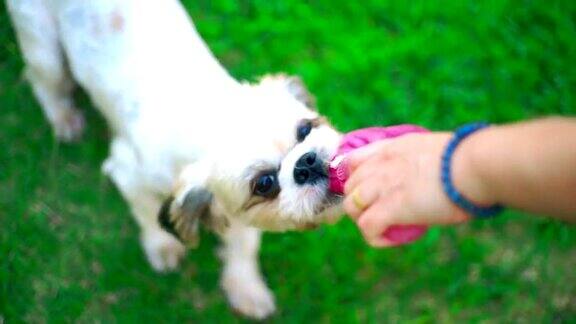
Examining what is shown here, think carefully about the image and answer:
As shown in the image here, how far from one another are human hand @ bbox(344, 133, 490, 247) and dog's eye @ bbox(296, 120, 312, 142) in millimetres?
576

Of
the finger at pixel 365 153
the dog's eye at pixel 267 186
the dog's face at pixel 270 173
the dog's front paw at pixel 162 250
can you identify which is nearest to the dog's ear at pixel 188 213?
the dog's face at pixel 270 173

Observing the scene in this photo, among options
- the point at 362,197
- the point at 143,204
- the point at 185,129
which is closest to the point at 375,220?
the point at 362,197

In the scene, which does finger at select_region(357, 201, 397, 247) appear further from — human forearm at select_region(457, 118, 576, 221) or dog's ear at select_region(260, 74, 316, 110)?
dog's ear at select_region(260, 74, 316, 110)

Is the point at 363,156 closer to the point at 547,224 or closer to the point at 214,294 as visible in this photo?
the point at 214,294

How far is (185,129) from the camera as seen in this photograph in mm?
2590

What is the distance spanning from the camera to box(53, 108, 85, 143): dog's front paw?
352cm

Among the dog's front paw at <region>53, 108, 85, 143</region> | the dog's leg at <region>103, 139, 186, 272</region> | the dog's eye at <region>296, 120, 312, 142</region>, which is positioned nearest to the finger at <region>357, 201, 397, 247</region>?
the dog's eye at <region>296, 120, 312, 142</region>

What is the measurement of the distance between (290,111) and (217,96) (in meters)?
0.34

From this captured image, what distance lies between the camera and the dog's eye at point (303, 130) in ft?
7.85

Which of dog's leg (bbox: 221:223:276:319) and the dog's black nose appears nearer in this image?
the dog's black nose

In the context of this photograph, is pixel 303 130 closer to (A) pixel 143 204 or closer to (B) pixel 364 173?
(B) pixel 364 173

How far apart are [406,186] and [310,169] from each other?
2.09ft

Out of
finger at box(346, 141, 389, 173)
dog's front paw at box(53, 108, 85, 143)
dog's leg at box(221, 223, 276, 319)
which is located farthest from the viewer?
dog's front paw at box(53, 108, 85, 143)

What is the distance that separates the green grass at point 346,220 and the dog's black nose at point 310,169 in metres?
1.10
